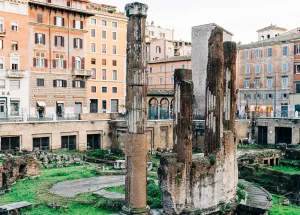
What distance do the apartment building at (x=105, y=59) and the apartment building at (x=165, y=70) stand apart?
8754 millimetres

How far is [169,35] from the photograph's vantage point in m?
75.1

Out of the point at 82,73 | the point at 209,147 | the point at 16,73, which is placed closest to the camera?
the point at 209,147

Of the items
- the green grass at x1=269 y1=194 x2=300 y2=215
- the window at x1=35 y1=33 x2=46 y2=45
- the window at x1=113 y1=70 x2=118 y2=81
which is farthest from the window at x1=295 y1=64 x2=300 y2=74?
the green grass at x1=269 y1=194 x2=300 y2=215

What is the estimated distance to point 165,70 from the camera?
56281mm

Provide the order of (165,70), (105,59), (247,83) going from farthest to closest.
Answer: (165,70), (247,83), (105,59)

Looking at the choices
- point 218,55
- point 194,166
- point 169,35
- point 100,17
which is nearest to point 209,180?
point 194,166

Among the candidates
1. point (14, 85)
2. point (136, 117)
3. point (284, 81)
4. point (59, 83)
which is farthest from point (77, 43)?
point (136, 117)

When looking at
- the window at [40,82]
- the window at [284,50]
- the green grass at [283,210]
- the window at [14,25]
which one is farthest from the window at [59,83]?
the green grass at [283,210]

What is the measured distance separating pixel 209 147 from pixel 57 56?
1089 inches

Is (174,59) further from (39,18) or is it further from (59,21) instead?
(39,18)

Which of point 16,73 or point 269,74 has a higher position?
point 269,74

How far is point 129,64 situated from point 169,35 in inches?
2496

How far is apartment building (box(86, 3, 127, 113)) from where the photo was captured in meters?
45.9

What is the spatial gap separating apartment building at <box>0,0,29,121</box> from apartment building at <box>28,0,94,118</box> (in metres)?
0.65
